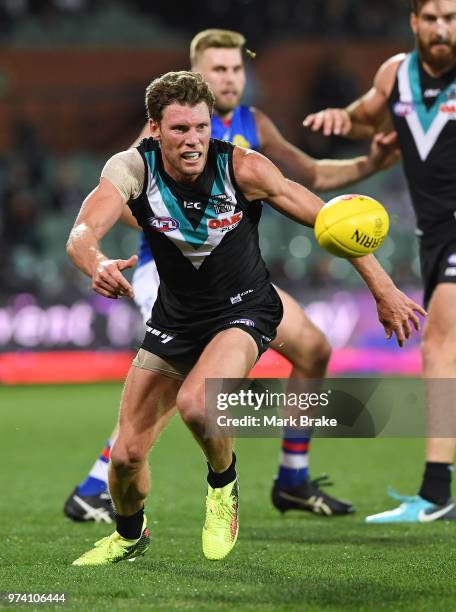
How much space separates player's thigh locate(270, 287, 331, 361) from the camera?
6.29 meters

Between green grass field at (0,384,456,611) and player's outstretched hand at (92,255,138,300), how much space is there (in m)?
1.08

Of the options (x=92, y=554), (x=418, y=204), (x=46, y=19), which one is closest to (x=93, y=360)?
(x=46, y=19)

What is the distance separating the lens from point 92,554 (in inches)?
202

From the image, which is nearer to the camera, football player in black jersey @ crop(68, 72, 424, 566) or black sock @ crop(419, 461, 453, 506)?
football player in black jersey @ crop(68, 72, 424, 566)

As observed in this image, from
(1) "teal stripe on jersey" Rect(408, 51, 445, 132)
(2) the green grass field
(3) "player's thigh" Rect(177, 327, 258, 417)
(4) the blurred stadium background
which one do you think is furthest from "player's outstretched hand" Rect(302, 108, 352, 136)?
(4) the blurred stadium background

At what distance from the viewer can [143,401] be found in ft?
16.9

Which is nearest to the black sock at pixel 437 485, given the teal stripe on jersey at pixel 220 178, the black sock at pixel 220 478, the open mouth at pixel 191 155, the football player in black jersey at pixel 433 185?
the football player in black jersey at pixel 433 185

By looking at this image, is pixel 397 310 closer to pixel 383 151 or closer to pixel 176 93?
pixel 176 93

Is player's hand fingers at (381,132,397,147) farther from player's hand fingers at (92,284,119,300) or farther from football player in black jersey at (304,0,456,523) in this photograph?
player's hand fingers at (92,284,119,300)

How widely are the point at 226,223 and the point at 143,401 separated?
0.83 m

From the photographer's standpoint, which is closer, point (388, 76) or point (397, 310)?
point (397, 310)

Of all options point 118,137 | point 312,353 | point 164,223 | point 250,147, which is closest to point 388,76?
point 250,147

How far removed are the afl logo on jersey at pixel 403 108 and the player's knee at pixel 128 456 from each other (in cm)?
273

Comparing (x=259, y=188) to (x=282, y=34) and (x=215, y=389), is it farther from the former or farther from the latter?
(x=282, y=34)
